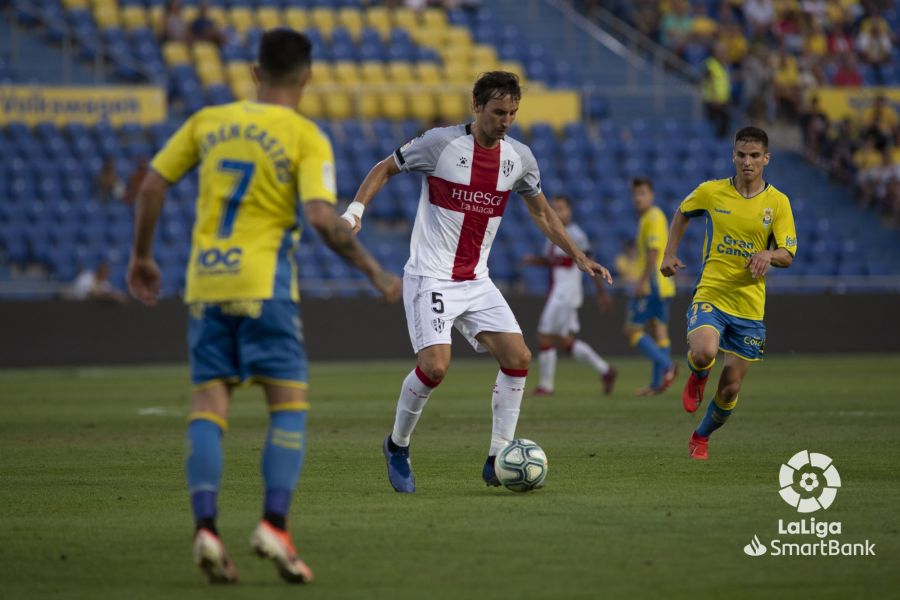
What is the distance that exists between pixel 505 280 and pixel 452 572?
67.7 feet

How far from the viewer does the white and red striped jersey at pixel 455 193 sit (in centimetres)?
927

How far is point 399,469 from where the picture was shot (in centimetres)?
893

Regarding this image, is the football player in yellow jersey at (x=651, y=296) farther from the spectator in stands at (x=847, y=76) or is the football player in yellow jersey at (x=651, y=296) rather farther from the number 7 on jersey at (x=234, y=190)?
the spectator in stands at (x=847, y=76)

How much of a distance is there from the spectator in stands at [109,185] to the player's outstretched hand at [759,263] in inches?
715

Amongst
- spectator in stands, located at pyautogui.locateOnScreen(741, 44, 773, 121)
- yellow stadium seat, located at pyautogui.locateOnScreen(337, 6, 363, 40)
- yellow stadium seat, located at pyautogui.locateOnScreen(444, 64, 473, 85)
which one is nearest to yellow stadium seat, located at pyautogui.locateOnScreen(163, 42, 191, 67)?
yellow stadium seat, located at pyautogui.locateOnScreen(337, 6, 363, 40)

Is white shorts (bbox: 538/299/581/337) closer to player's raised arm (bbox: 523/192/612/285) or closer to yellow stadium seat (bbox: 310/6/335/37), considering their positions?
player's raised arm (bbox: 523/192/612/285)

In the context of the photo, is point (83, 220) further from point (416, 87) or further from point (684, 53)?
point (684, 53)

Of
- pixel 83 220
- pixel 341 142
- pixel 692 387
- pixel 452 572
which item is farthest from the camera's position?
pixel 341 142

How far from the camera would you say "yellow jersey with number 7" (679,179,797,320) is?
1084cm

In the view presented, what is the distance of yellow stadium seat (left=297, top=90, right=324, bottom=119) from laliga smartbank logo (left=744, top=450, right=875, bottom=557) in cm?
2007

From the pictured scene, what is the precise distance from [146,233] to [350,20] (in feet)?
86.8

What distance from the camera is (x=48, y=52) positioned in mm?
28969

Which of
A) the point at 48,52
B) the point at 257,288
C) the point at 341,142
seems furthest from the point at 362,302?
the point at 257,288

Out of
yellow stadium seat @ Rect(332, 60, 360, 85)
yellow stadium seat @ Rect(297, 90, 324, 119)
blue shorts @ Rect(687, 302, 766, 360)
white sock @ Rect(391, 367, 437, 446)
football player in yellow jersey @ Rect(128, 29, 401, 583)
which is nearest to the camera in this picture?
football player in yellow jersey @ Rect(128, 29, 401, 583)
